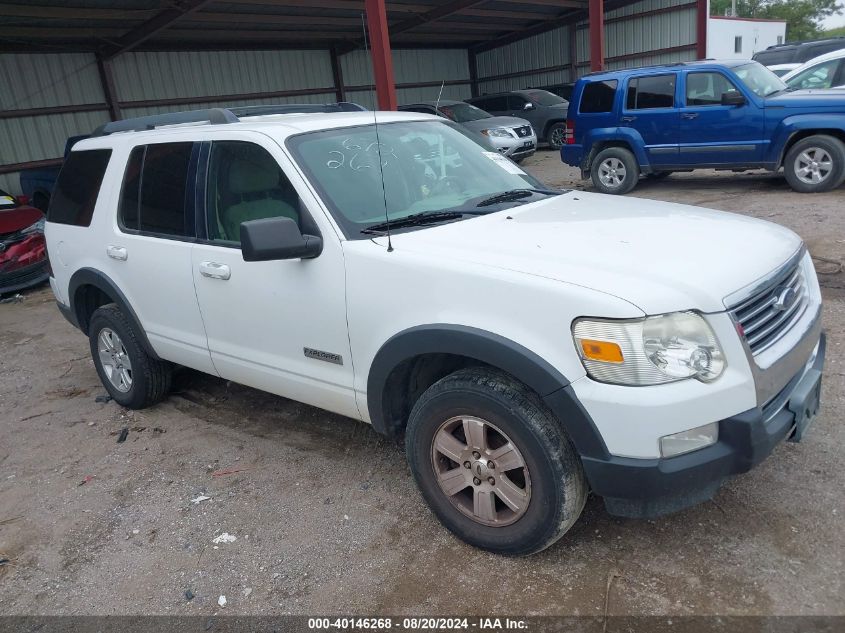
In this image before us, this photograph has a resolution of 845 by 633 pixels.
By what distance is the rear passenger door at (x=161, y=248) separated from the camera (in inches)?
150

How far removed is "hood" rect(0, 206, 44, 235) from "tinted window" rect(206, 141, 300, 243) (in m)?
6.31

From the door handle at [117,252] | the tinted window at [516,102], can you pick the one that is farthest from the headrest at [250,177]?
the tinted window at [516,102]

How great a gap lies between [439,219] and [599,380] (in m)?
1.21

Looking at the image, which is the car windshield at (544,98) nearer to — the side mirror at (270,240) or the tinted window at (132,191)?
the tinted window at (132,191)

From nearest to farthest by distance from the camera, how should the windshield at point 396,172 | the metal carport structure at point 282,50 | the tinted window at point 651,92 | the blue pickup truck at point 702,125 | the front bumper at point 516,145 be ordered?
1. the windshield at point 396,172
2. the blue pickup truck at point 702,125
3. the tinted window at point 651,92
4. the metal carport structure at point 282,50
5. the front bumper at point 516,145

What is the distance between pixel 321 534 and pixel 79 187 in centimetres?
307

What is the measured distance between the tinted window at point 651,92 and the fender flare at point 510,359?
878 cm

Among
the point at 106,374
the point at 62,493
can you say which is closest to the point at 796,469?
the point at 62,493

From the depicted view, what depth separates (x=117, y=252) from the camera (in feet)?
13.9

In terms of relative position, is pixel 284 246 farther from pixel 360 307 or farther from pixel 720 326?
pixel 720 326

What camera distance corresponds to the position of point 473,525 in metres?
2.86

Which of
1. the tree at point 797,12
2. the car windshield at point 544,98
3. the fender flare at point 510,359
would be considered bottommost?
the fender flare at point 510,359

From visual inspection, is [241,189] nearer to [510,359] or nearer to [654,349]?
[510,359]

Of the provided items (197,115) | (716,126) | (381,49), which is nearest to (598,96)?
(716,126)
